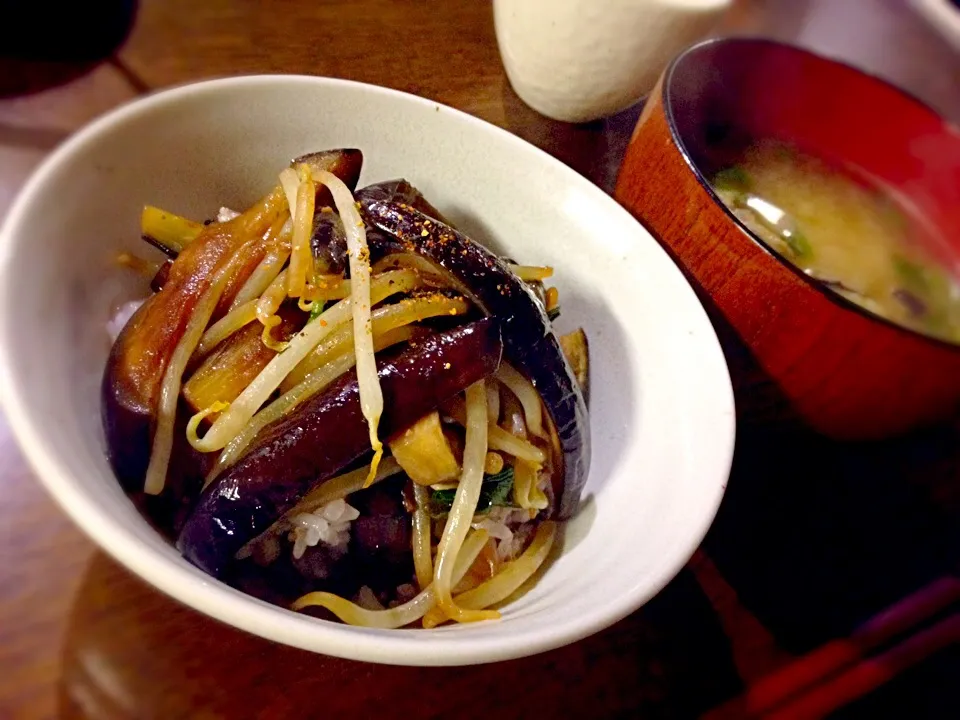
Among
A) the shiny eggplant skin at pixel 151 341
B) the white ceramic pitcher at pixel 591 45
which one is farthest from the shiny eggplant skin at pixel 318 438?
the white ceramic pitcher at pixel 591 45

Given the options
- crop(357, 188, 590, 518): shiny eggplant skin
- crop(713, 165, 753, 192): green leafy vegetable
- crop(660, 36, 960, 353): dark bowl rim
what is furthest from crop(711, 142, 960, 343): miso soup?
crop(357, 188, 590, 518): shiny eggplant skin

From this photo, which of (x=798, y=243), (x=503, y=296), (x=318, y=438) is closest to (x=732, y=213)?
(x=503, y=296)

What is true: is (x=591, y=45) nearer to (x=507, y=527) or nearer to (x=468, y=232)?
(x=468, y=232)

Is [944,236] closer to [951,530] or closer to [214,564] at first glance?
[951,530]

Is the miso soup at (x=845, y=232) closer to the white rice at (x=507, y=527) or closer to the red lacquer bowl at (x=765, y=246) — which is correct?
the red lacquer bowl at (x=765, y=246)

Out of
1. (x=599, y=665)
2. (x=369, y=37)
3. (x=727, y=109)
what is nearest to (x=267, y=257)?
(x=599, y=665)

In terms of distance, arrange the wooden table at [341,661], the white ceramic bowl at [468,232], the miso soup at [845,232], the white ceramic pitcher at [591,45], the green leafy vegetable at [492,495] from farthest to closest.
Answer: the miso soup at [845,232]
the white ceramic pitcher at [591,45]
the green leafy vegetable at [492,495]
the wooden table at [341,661]
the white ceramic bowl at [468,232]
